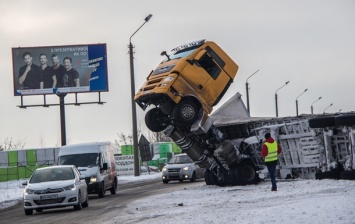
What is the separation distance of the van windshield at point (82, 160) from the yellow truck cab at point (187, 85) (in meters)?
3.19

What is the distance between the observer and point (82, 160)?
1176 inches

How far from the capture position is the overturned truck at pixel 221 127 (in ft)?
85.5

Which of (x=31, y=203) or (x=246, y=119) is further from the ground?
(x=246, y=119)

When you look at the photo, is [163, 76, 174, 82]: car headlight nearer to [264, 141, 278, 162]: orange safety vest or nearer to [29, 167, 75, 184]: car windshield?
[264, 141, 278, 162]: orange safety vest

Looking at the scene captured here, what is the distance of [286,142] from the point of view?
94.7 ft

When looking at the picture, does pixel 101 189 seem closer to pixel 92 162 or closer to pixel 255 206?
pixel 92 162

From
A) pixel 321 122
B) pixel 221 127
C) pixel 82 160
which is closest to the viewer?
pixel 321 122

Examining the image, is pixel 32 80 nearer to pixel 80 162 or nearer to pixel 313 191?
pixel 80 162

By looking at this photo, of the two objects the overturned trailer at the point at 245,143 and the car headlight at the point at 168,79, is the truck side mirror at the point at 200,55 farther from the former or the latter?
the overturned trailer at the point at 245,143

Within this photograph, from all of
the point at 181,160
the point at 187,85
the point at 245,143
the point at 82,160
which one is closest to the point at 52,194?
the point at 187,85

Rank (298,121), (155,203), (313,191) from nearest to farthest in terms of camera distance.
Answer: (313,191) < (155,203) < (298,121)

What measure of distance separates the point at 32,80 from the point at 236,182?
1014 inches

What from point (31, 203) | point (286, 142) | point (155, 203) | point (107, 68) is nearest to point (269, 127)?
point (286, 142)

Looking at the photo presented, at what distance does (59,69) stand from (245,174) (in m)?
25.2
